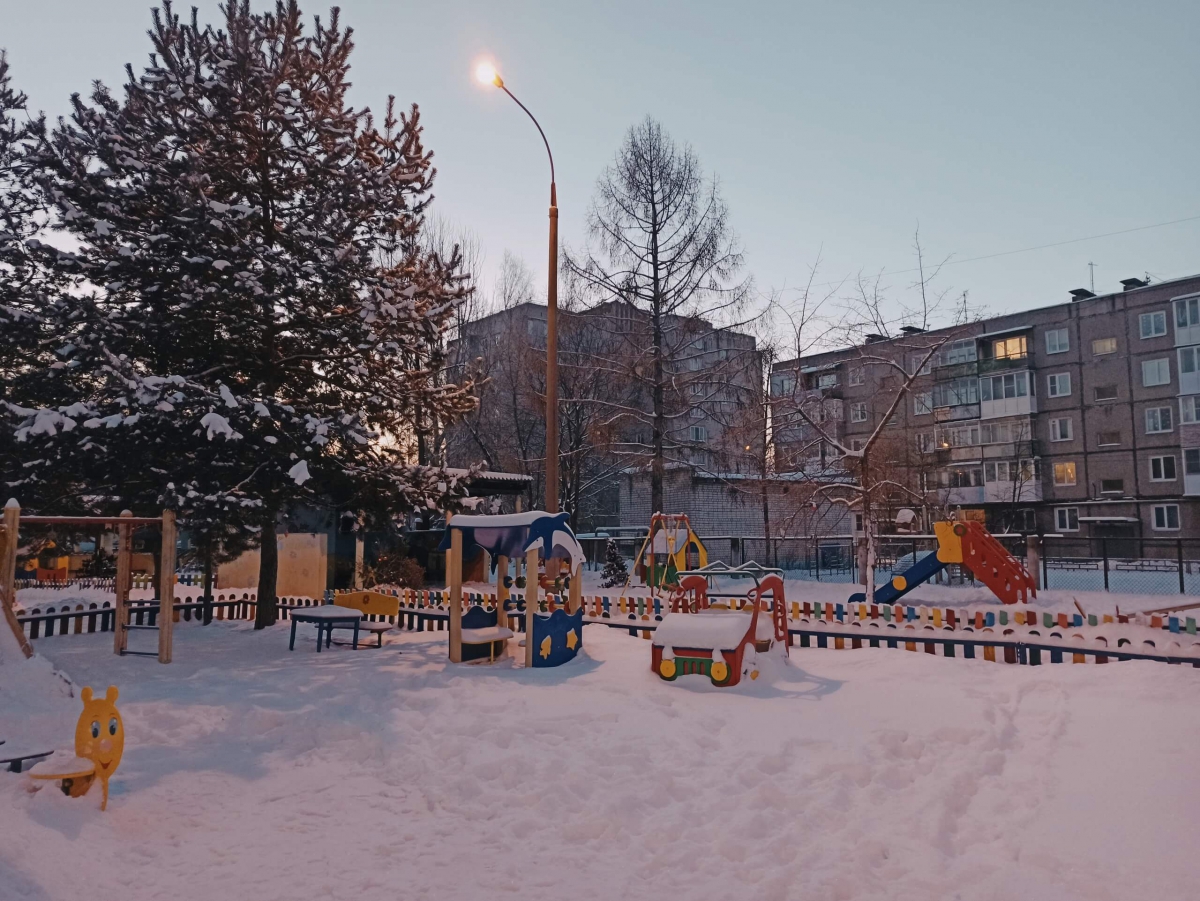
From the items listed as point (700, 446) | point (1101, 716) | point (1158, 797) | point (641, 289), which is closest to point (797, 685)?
point (1101, 716)

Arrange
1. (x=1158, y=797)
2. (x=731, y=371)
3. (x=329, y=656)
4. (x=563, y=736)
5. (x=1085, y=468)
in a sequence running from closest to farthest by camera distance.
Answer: (x=1158, y=797), (x=563, y=736), (x=329, y=656), (x=731, y=371), (x=1085, y=468)

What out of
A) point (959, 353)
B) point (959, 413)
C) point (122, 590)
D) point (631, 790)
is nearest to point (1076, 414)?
point (959, 413)

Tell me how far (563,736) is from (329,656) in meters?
6.77

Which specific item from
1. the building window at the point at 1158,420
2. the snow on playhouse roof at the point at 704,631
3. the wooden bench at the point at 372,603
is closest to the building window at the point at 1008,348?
the building window at the point at 1158,420

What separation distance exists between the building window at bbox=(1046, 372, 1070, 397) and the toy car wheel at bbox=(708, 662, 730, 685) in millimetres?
45401

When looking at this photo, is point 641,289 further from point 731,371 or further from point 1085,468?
point 1085,468

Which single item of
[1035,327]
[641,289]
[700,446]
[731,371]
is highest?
[1035,327]

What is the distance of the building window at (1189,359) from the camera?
42125mm

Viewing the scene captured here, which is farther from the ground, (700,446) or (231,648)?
(700,446)

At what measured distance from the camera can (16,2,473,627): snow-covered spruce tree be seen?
1323cm

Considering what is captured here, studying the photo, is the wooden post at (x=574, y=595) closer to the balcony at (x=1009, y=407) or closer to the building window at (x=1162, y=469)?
the building window at (x=1162, y=469)

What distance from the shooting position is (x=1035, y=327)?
1914 inches

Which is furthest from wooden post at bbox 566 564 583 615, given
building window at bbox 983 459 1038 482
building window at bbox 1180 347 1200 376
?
building window at bbox 1180 347 1200 376

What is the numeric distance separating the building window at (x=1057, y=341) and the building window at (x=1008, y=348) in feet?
4.39
